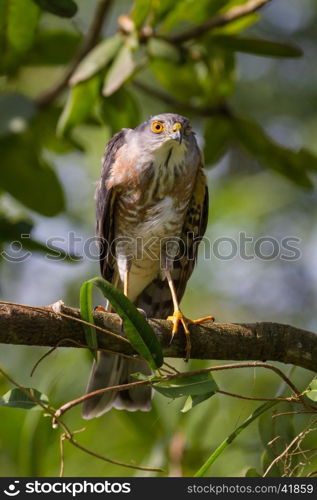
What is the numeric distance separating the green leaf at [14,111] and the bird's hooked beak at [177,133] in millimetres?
835

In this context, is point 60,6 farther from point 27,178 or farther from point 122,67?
point 27,178

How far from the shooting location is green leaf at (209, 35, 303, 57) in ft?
14.5

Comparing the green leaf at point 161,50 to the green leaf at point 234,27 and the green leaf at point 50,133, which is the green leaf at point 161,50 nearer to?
the green leaf at point 234,27

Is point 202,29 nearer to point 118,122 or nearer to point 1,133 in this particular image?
point 118,122

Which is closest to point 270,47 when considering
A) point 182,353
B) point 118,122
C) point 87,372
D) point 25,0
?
point 118,122

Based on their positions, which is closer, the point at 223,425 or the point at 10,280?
the point at 223,425

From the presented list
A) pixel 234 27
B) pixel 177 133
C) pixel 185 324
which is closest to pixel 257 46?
pixel 234 27

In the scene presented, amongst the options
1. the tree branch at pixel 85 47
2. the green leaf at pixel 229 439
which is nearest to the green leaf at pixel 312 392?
the green leaf at pixel 229 439

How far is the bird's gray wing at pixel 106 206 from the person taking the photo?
189 inches

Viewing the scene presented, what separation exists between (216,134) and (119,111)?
2.09ft

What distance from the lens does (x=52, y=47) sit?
4.77 m

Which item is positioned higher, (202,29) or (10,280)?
(202,29)

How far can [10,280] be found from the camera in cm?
786
